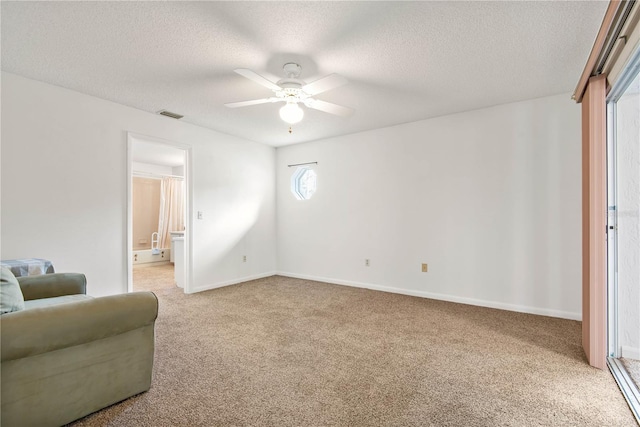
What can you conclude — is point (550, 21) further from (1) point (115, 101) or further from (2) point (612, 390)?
(1) point (115, 101)

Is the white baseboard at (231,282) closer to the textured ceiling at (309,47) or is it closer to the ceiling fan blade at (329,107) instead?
the textured ceiling at (309,47)

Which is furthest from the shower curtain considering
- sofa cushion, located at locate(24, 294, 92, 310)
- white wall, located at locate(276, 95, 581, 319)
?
sofa cushion, located at locate(24, 294, 92, 310)

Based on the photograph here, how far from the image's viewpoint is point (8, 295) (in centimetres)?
145

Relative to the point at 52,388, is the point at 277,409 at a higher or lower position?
lower

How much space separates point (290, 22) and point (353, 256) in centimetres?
332

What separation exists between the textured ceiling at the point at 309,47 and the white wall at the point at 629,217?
62 centimetres

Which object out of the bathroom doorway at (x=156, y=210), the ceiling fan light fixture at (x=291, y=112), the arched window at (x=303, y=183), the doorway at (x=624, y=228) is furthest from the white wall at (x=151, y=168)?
the doorway at (x=624, y=228)

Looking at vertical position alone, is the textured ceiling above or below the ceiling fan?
above

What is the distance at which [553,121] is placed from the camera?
3135mm

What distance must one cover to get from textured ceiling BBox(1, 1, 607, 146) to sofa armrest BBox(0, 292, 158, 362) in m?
1.73

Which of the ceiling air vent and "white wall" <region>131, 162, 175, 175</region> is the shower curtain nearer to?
"white wall" <region>131, 162, 175, 175</region>

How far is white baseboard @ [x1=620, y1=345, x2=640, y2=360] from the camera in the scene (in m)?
2.15

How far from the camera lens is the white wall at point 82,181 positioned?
8.80 feet

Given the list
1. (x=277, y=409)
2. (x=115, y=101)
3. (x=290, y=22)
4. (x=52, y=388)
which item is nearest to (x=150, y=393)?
(x=52, y=388)
